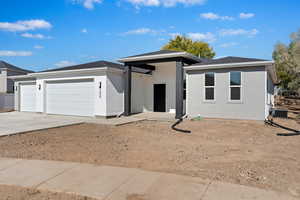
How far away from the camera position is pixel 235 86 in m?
11.0

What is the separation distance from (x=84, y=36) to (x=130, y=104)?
12344 millimetres

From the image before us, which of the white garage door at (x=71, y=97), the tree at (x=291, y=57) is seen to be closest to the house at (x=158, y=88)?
the white garage door at (x=71, y=97)

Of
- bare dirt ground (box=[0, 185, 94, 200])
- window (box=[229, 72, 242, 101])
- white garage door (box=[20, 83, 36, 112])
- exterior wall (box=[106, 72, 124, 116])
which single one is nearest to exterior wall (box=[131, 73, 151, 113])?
exterior wall (box=[106, 72, 124, 116])

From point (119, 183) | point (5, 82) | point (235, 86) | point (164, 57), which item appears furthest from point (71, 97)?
point (5, 82)

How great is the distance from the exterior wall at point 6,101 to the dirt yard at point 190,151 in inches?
586

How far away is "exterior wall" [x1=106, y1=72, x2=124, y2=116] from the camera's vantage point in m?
12.3

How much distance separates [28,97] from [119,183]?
1655 centimetres

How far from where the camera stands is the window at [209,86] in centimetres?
1151

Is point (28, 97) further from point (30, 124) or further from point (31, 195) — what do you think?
point (31, 195)

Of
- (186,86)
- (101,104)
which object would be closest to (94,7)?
(101,104)

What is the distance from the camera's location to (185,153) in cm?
534

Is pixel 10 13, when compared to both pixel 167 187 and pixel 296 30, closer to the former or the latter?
pixel 167 187

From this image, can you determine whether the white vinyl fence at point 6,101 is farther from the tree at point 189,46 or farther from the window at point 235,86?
the tree at point 189,46

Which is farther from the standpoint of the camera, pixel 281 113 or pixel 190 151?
pixel 281 113
